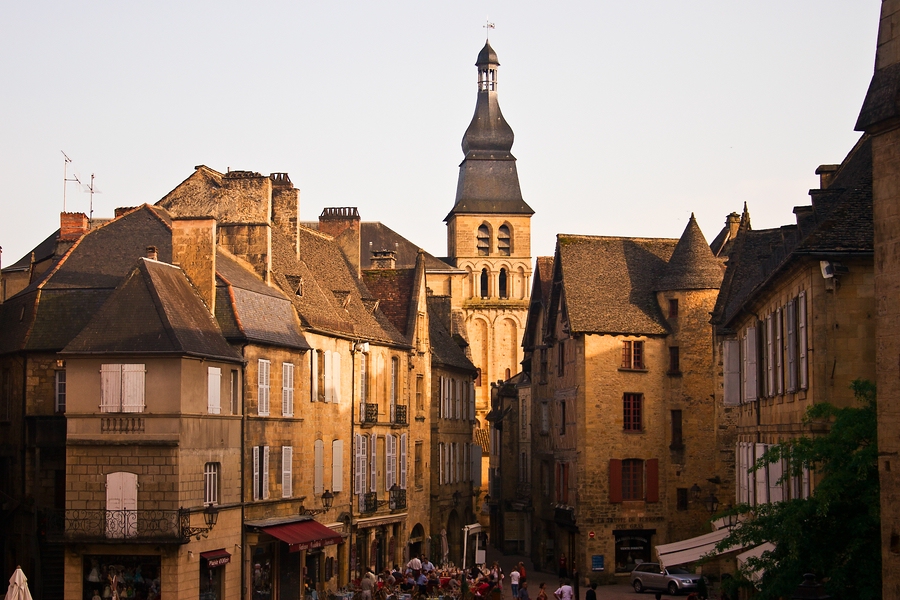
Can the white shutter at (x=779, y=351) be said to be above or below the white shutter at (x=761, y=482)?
above

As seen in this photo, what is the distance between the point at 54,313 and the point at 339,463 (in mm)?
9904

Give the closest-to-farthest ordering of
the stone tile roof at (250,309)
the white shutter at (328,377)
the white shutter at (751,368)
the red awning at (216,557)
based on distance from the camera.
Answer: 1. the white shutter at (751,368)
2. the red awning at (216,557)
3. the stone tile roof at (250,309)
4. the white shutter at (328,377)

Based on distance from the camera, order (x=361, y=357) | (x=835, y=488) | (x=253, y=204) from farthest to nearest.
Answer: (x=361, y=357) → (x=253, y=204) → (x=835, y=488)

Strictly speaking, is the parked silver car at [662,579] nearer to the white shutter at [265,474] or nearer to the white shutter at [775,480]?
the white shutter at [265,474]

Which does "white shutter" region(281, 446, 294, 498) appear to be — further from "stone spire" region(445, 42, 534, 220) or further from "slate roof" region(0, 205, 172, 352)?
"stone spire" region(445, 42, 534, 220)

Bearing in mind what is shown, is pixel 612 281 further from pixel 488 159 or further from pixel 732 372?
pixel 488 159

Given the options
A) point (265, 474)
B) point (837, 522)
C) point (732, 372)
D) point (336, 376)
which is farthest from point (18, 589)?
point (732, 372)

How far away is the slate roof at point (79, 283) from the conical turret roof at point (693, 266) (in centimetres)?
1867

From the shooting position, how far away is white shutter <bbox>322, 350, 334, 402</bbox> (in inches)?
1558

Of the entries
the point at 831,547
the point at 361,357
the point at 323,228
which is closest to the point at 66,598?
the point at 361,357

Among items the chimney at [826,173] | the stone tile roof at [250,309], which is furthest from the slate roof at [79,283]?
the chimney at [826,173]

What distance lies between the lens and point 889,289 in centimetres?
1552

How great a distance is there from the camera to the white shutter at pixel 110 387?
30922 millimetres

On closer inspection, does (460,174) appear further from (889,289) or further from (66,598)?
(889,289)
